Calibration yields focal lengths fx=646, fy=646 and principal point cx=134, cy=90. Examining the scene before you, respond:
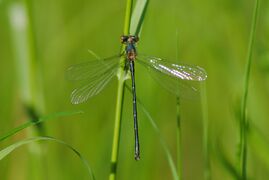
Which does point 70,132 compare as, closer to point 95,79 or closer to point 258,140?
point 95,79

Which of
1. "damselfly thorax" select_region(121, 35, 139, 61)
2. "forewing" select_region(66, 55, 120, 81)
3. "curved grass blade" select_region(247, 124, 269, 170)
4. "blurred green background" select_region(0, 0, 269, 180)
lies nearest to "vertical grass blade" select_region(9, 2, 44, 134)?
"blurred green background" select_region(0, 0, 269, 180)

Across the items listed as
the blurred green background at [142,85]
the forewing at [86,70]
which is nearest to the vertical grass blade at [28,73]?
the blurred green background at [142,85]

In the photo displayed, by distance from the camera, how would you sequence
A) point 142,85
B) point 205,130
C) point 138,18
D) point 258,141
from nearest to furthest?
point 138,18, point 205,130, point 258,141, point 142,85

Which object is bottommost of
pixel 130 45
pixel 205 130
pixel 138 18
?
pixel 205 130

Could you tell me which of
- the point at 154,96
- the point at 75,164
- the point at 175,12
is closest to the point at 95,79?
the point at 154,96

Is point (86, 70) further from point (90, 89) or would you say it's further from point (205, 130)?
point (205, 130)

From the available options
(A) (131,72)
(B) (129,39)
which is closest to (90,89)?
(A) (131,72)
